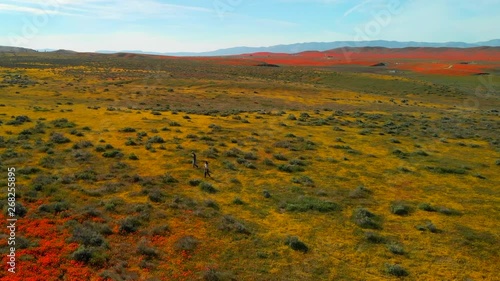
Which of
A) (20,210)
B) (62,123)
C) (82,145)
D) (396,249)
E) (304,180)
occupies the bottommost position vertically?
(396,249)

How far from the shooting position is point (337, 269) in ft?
50.7

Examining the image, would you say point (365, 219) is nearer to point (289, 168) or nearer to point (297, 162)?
point (289, 168)

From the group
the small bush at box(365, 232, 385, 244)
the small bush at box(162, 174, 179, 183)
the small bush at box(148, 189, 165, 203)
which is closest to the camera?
the small bush at box(365, 232, 385, 244)

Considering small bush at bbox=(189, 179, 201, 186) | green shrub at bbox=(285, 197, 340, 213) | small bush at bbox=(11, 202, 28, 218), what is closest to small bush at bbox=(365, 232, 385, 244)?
green shrub at bbox=(285, 197, 340, 213)

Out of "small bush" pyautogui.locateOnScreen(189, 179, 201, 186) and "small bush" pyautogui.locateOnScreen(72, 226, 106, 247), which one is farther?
"small bush" pyautogui.locateOnScreen(189, 179, 201, 186)

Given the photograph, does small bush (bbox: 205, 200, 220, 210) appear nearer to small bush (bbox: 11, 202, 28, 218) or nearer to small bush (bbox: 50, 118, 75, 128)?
small bush (bbox: 11, 202, 28, 218)

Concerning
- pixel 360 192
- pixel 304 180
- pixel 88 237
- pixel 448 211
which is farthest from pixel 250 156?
pixel 88 237

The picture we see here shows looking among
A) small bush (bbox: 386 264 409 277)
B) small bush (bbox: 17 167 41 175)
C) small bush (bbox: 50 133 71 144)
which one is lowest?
small bush (bbox: 386 264 409 277)

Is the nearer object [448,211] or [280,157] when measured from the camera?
[448,211]

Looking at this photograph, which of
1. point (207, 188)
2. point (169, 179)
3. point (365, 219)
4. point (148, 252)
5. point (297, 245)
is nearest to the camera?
point (148, 252)

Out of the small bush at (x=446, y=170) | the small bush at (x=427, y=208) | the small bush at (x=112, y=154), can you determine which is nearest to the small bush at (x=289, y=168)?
the small bush at (x=427, y=208)

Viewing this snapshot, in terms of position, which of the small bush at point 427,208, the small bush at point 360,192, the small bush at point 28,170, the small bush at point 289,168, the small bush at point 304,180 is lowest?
the small bush at point 427,208

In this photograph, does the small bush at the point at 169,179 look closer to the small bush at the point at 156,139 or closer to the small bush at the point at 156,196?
the small bush at the point at 156,196

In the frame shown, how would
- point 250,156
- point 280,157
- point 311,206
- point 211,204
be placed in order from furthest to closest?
point 280,157, point 250,156, point 311,206, point 211,204
